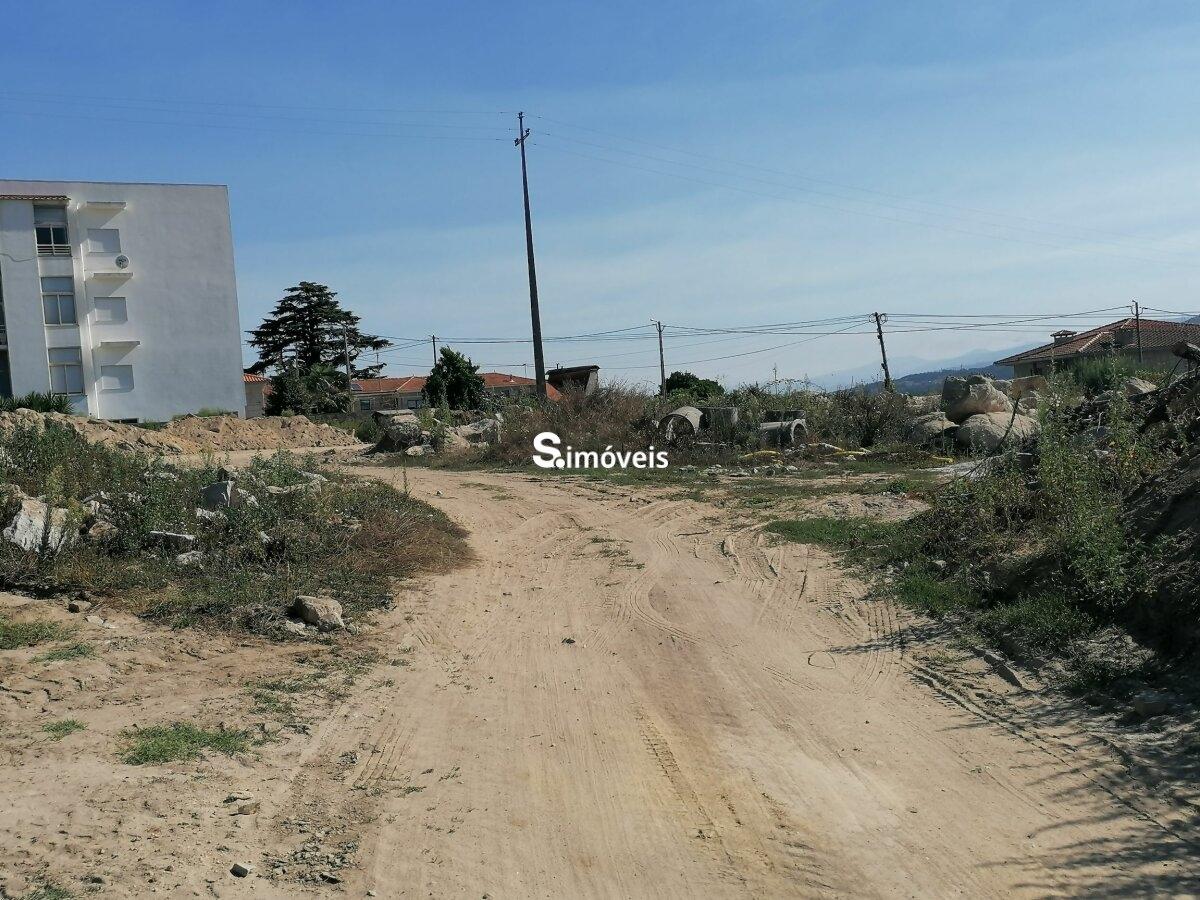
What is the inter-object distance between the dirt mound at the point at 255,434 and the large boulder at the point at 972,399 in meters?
21.7

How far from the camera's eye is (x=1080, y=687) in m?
6.69

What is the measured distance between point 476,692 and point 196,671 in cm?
203

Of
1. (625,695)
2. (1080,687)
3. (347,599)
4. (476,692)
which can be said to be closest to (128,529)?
(347,599)

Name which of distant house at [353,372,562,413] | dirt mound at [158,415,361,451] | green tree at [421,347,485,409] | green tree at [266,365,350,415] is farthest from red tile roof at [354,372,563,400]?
dirt mound at [158,415,361,451]

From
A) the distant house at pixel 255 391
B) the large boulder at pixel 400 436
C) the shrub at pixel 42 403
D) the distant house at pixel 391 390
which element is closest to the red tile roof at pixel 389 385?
the distant house at pixel 391 390

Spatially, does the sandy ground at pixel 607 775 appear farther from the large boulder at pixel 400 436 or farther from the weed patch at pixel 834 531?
the large boulder at pixel 400 436

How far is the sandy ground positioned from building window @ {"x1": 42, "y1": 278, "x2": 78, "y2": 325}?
152ft

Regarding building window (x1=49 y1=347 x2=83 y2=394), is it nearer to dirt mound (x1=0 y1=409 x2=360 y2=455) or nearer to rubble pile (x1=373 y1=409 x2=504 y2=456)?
dirt mound (x1=0 y1=409 x2=360 y2=455)

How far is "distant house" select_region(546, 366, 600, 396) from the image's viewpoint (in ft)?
85.3

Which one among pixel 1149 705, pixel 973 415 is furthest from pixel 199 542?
pixel 973 415

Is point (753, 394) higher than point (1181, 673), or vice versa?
point (753, 394)

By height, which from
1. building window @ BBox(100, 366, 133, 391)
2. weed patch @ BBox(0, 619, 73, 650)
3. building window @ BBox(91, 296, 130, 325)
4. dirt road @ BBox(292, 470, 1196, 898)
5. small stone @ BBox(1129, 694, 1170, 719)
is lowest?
dirt road @ BBox(292, 470, 1196, 898)

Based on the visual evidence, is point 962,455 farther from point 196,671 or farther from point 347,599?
point 196,671

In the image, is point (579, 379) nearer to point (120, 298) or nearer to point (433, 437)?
point (433, 437)
